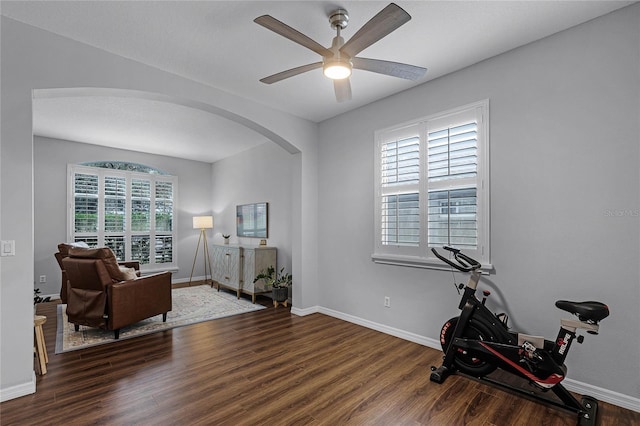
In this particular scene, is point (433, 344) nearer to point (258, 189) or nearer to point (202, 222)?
point (258, 189)

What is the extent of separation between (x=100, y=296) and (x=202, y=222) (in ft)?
12.0

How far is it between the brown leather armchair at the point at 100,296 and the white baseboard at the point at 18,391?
3.56ft

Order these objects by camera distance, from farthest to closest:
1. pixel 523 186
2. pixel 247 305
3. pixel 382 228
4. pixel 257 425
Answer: pixel 247 305
pixel 382 228
pixel 523 186
pixel 257 425

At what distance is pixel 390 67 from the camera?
2.35m

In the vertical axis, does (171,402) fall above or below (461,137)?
below

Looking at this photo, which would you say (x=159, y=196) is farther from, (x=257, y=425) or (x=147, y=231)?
(x=257, y=425)

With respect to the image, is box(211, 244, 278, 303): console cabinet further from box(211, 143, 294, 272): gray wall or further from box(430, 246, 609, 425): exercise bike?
box(430, 246, 609, 425): exercise bike

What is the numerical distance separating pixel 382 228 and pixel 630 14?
2.68 meters

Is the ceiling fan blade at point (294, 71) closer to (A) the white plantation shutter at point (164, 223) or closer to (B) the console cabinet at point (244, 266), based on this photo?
(B) the console cabinet at point (244, 266)

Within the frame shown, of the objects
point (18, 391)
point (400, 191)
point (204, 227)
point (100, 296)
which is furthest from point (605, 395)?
point (204, 227)

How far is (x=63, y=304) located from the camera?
199 inches

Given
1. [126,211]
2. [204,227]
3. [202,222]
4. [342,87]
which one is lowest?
[204,227]

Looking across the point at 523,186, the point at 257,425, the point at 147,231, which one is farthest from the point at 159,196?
the point at 523,186

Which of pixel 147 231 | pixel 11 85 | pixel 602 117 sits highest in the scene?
pixel 11 85
